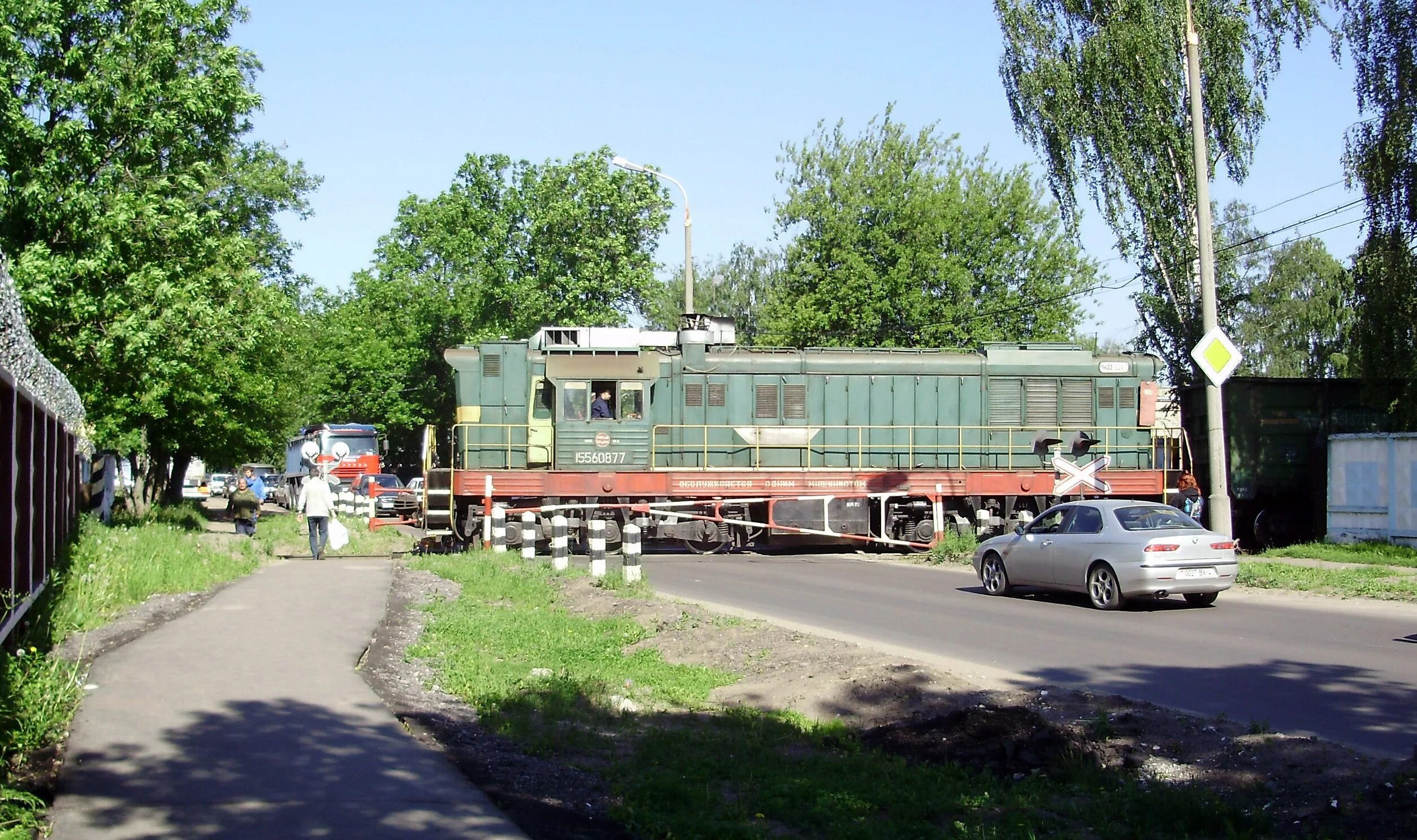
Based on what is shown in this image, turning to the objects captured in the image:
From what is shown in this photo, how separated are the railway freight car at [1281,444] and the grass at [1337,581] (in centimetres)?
642

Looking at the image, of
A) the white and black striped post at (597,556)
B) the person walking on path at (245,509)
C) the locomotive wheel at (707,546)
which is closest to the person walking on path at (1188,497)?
the locomotive wheel at (707,546)

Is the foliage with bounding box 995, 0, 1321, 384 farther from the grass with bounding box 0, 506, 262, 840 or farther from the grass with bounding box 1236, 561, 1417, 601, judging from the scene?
the grass with bounding box 0, 506, 262, 840

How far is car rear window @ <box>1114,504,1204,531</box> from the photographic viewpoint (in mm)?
15352

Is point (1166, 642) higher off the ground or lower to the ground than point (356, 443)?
lower

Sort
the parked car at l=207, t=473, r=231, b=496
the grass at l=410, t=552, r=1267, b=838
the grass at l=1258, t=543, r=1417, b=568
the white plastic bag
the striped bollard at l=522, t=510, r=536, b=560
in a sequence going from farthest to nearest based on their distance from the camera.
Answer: the parked car at l=207, t=473, r=231, b=496, the white plastic bag, the striped bollard at l=522, t=510, r=536, b=560, the grass at l=1258, t=543, r=1417, b=568, the grass at l=410, t=552, r=1267, b=838

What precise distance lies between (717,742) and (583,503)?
17.4 metres

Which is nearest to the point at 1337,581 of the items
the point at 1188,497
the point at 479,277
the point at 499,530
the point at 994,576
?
the point at 994,576

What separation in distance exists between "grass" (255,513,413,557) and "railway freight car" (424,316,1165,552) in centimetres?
213

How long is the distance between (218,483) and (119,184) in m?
76.7

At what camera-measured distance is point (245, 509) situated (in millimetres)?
28234

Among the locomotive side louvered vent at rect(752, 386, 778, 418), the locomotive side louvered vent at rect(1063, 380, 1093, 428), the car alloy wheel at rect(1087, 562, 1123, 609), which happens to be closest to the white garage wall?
the locomotive side louvered vent at rect(1063, 380, 1093, 428)

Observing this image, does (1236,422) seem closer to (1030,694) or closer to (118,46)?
(1030,694)

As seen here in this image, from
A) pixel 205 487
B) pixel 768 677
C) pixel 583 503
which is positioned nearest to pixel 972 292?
pixel 583 503

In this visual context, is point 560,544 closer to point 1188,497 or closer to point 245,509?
point 245,509
